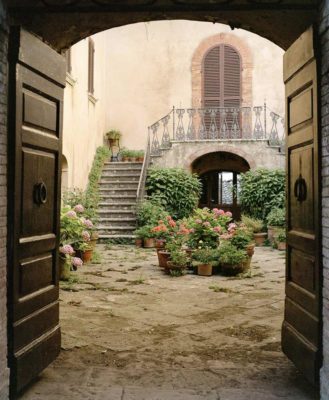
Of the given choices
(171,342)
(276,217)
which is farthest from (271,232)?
(171,342)

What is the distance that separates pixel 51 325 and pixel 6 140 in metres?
1.56

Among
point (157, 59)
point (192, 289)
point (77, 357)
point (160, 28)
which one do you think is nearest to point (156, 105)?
point (157, 59)

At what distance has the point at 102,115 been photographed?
16.6 m

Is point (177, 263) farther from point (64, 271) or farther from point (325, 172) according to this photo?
point (325, 172)

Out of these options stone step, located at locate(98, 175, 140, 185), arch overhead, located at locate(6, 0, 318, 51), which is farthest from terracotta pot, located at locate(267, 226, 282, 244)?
arch overhead, located at locate(6, 0, 318, 51)

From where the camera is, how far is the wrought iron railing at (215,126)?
1563 cm

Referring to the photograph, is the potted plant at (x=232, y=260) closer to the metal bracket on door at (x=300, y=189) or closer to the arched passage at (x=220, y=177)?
the metal bracket on door at (x=300, y=189)

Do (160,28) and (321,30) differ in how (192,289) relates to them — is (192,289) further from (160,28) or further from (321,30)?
(160,28)

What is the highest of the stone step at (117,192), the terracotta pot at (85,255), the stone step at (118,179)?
the stone step at (118,179)

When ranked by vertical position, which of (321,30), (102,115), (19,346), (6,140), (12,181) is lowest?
(19,346)

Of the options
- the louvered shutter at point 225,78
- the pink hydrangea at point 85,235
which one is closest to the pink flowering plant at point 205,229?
the pink hydrangea at point 85,235

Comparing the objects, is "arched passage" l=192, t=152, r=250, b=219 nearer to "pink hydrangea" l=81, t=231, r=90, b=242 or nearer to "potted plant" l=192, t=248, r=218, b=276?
"potted plant" l=192, t=248, r=218, b=276

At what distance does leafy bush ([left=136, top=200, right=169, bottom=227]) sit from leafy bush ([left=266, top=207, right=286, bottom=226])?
2.74 meters

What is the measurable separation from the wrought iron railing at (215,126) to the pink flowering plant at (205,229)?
6649 mm
